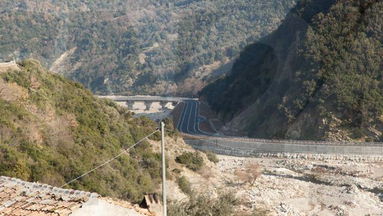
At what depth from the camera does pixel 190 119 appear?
8875 centimetres

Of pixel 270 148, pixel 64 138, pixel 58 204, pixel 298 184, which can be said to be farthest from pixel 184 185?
pixel 270 148

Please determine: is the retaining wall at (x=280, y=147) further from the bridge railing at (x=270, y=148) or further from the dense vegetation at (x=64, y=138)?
the dense vegetation at (x=64, y=138)

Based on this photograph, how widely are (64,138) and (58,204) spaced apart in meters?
15.9

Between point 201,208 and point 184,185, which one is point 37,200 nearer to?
point 201,208

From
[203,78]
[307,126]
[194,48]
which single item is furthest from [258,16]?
[307,126]

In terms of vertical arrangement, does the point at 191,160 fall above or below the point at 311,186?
above

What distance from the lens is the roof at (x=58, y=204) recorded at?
36.4 ft

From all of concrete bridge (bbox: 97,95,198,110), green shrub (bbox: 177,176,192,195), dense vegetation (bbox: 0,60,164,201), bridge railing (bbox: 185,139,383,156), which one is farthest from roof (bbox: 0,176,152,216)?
concrete bridge (bbox: 97,95,198,110)

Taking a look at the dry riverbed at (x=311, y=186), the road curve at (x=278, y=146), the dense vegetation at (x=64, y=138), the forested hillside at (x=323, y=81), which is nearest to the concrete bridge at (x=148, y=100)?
the forested hillside at (x=323, y=81)

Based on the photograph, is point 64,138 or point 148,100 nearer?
point 64,138

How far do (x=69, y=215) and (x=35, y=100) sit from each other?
19.2 metres

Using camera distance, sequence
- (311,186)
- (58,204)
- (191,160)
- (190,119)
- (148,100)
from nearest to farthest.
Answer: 1. (58,204)
2. (191,160)
3. (311,186)
4. (190,119)
5. (148,100)

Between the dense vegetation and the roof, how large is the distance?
7806 millimetres

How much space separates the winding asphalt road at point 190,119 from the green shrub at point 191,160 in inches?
1486
